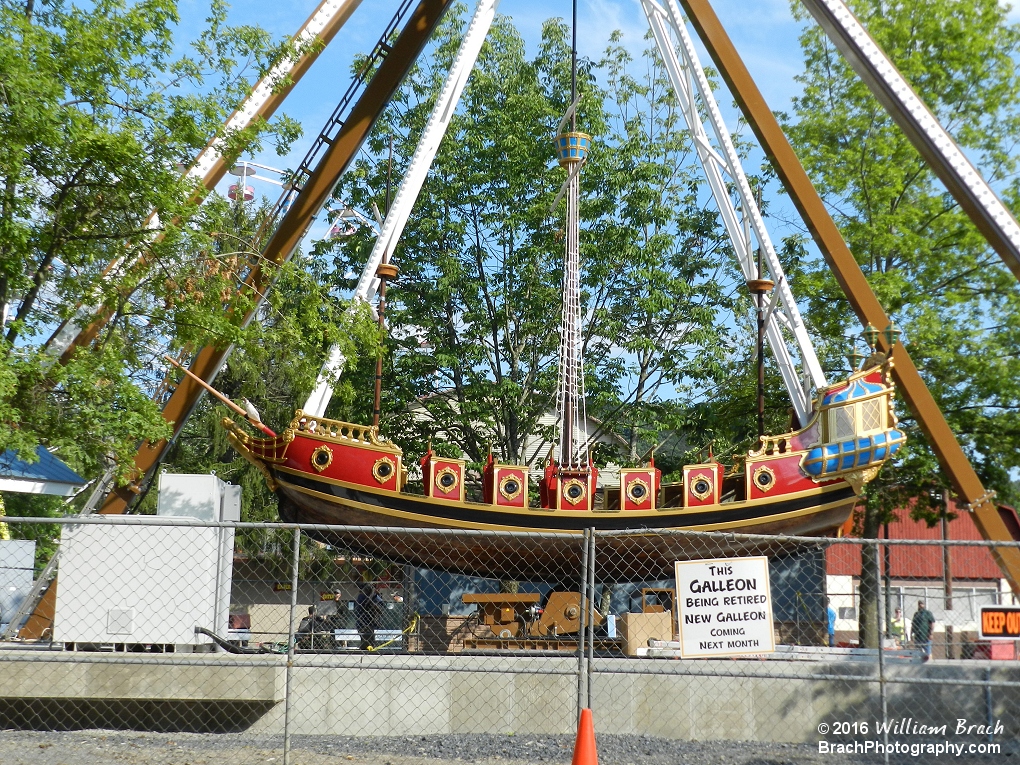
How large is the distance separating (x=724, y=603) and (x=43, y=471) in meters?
12.8

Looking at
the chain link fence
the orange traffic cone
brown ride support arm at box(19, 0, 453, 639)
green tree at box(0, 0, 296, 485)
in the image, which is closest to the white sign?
the chain link fence

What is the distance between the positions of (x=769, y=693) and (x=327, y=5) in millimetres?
11173

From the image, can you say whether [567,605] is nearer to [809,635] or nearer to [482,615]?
[482,615]

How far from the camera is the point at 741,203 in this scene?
52.4 feet

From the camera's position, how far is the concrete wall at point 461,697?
7312 mm

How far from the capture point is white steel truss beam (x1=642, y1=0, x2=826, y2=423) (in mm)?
15031

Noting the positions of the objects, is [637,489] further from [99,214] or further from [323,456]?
[99,214]

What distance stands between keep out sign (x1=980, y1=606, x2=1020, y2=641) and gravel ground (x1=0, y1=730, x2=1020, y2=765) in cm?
161

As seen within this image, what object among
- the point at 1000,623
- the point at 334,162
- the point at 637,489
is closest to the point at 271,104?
the point at 334,162

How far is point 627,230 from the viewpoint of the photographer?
68.9ft

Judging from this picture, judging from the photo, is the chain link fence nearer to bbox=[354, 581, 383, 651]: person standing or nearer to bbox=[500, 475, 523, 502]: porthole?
bbox=[354, 581, 383, 651]: person standing

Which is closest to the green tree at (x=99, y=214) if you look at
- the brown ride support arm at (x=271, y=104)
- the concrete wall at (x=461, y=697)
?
the brown ride support arm at (x=271, y=104)

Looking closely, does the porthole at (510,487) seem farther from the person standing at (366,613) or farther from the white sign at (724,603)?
the white sign at (724,603)

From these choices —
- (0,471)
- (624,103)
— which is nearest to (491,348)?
(624,103)
